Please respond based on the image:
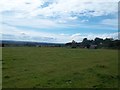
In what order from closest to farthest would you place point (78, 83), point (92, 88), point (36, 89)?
point (36, 89) → point (92, 88) → point (78, 83)

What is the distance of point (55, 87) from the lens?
14078 millimetres

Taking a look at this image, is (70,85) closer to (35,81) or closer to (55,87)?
(55,87)

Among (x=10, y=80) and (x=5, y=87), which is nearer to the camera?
(x=5, y=87)

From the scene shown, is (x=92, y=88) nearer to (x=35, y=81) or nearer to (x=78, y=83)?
(x=78, y=83)

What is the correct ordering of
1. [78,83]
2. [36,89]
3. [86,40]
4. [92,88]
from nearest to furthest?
[36,89] < [92,88] < [78,83] < [86,40]

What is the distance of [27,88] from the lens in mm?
13656

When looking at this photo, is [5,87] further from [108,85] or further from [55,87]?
[108,85]

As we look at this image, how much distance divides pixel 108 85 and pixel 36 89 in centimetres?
458

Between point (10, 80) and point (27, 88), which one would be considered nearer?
point (27, 88)

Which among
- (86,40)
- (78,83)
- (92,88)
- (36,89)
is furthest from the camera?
(86,40)

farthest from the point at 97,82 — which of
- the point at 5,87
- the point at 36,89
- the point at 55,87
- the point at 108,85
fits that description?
the point at 5,87

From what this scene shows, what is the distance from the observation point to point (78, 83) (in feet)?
50.9

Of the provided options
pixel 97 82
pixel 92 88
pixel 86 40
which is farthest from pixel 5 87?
pixel 86 40

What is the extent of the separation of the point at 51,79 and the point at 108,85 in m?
3.55
